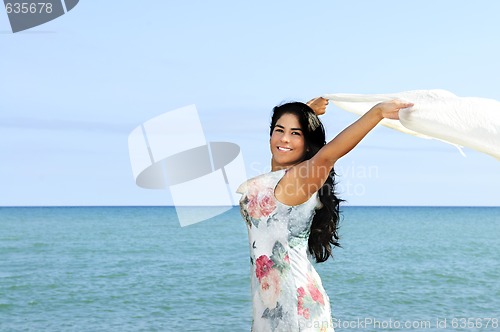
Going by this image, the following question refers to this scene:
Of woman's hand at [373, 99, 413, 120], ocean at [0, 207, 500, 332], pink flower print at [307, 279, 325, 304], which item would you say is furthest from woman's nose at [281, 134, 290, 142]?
ocean at [0, 207, 500, 332]

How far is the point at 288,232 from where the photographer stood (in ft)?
7.70

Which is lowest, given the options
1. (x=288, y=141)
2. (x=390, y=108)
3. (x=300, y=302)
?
(x=300, y=302)

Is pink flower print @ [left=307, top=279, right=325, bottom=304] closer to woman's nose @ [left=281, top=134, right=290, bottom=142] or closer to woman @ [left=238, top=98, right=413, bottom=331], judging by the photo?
woman @ [left=238, top=98, right=413, bottom=331]

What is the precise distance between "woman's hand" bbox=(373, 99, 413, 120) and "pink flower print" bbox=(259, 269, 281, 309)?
0.64m

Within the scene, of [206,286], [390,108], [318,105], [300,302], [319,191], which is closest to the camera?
[390,108]

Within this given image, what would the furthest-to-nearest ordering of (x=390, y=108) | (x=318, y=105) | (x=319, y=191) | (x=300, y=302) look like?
(x=318, y=105)
(x=319, y=191)
(x=300, y=302)
(x=390, y=108)

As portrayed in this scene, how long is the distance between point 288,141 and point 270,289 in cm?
49

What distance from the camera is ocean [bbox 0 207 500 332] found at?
12.2 metres

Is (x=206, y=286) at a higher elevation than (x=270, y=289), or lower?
lower

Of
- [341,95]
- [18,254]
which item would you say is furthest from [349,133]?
[18,254]

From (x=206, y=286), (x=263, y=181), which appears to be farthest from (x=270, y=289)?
(x=206, y=286)

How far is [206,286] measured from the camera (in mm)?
16438

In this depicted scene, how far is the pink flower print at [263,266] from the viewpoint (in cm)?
235

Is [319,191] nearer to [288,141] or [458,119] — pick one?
[288,141]
